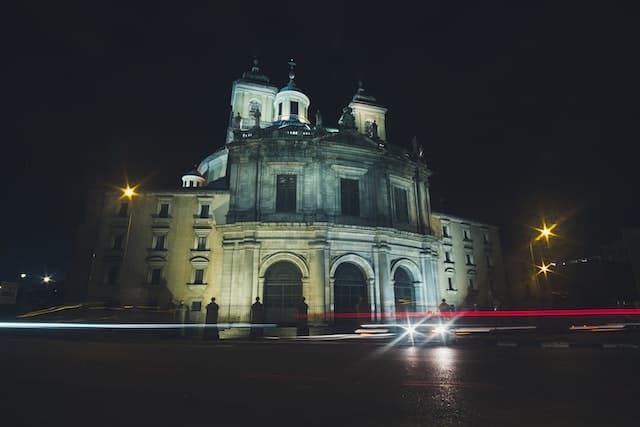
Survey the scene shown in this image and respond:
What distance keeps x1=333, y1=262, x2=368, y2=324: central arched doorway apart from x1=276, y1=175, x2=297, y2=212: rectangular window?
595 cm

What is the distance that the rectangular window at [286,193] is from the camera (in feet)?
87.2

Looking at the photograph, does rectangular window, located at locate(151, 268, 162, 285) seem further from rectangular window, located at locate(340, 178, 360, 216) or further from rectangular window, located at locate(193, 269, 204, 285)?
rectangular window, located at locate(340, 178, 360, 216)

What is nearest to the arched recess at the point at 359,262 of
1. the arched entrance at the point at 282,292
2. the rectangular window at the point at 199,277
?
the arched entrance at the point at 282,292

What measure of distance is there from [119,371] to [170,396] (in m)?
2.75

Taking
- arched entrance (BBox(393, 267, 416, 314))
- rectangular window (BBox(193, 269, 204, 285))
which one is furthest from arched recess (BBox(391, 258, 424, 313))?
rectangular window (BBox(193, 269, 204, 285))

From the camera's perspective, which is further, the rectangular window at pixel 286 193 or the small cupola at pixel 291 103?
the small cupola at pixel 291 103

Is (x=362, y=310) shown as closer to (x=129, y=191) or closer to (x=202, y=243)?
(x=202, y=243)

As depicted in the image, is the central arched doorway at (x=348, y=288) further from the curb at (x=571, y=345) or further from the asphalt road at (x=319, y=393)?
the asphalt road at (x=319, y=393)

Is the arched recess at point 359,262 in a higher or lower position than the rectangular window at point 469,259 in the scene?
lower

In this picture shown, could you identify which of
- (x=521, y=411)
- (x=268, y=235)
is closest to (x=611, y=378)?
(x=521, y=411)

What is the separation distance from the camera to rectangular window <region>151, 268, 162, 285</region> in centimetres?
2758

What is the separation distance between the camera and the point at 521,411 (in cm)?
388

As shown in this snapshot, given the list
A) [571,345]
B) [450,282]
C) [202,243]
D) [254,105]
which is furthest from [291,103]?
[571,345]

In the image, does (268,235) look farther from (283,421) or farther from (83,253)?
(283,421)
